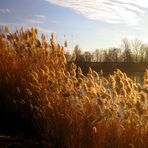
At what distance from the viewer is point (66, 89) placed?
178 inches

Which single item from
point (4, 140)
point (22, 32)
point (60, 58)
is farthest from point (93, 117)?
point (22, 32)

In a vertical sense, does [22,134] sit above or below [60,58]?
below

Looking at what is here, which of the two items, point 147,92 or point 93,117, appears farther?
point 93,117

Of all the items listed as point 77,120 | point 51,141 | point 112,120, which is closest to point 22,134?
point 51,141

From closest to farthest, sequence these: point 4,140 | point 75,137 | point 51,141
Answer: point 75,137 < point 51,141 < point 4,140

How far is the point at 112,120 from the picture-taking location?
13.0ft

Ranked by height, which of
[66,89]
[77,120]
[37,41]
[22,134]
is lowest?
[22,134]

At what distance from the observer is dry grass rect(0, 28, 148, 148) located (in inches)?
149

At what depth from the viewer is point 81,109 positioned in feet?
13.8

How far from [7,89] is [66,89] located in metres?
1.85

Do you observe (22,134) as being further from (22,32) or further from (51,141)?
(22,32)

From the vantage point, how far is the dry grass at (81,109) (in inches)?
149

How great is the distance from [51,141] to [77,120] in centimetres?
50

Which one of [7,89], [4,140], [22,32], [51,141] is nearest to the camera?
[51,141]
